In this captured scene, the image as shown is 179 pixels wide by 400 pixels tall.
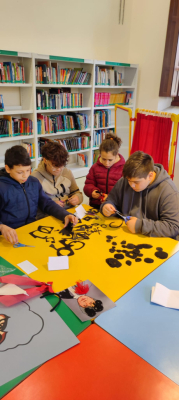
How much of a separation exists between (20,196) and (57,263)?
616 millimetres

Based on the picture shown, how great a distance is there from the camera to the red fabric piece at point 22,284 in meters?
1.01

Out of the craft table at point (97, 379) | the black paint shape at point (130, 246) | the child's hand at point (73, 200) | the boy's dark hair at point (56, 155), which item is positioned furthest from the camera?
the child's hand at point (73, 200)

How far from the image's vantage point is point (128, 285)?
113 cm

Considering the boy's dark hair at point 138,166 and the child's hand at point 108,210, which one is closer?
the boy's dark hair at point 138,166

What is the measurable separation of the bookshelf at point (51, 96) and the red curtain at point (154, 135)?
0.37 meters

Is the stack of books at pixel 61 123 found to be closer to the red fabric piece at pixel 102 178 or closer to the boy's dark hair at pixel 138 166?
the red fabric piece at pixel 102 178

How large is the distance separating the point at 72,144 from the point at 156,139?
1667 mm

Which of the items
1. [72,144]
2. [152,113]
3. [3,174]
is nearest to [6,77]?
[72,144]

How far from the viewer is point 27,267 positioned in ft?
3.95

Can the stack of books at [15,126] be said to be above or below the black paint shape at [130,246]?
above

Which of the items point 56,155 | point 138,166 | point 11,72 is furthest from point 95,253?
point 11,72

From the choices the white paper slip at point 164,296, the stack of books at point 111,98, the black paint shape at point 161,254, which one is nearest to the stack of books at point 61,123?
the stack of books at point 111,98

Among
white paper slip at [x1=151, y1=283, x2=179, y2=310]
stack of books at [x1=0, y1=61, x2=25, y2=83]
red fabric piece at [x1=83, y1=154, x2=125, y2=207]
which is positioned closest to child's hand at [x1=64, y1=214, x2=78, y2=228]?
white paper slip at [x1=151, y1=283, x2=179, y2=310]

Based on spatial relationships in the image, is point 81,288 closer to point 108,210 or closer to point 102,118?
point 108,210
